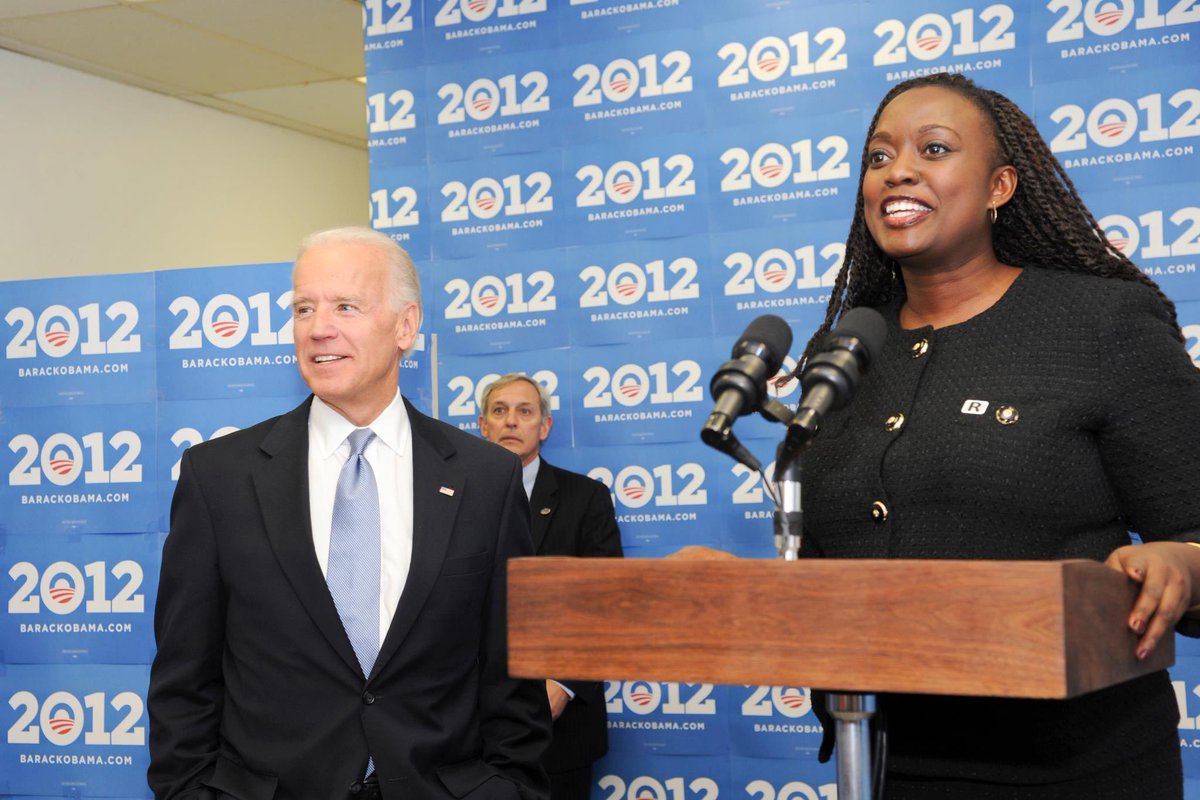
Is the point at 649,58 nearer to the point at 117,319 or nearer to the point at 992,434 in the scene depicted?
the point at 117,319

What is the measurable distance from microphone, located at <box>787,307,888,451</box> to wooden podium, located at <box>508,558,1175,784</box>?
176mm

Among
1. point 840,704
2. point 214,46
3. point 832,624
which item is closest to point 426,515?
point 840,704

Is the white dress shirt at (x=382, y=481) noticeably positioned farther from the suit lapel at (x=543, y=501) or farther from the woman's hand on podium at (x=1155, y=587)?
the suit lapel at (x=543, y=501)

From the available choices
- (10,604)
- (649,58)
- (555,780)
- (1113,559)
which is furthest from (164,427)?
(1113,559)

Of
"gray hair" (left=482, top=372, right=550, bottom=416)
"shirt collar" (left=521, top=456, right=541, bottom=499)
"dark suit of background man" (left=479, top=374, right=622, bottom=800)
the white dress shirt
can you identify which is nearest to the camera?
the white dress shirt

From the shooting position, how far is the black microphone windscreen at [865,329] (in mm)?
1292

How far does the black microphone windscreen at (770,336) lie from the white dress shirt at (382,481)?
3.15ft

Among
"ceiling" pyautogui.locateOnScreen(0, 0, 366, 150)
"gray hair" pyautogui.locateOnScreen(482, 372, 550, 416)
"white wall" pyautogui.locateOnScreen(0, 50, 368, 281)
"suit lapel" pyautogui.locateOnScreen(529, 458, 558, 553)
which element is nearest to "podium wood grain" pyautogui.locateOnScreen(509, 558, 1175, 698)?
"suit lapel" pyautogui.locateOnScreen(529, 458, 558, 553)

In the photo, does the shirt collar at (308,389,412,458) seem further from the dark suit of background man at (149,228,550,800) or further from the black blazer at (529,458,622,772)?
the black blazer at (529,458,622,772)

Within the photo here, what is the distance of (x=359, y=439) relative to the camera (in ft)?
7.31

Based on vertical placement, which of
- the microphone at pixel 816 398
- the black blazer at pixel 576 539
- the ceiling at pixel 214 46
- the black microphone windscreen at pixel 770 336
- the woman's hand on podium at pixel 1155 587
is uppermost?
the ceiling at pixel 214 46

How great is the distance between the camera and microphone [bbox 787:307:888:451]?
122 cm

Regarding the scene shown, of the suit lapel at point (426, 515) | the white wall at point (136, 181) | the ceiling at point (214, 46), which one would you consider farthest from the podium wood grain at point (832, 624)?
the white wall at point (136, 181)

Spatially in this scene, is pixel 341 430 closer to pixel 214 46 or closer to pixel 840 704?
pixel 840 704
